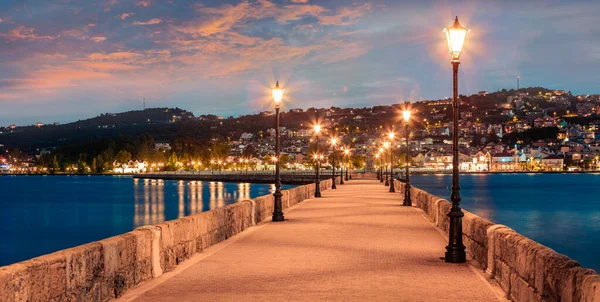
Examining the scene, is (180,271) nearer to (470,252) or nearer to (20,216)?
(470,252)

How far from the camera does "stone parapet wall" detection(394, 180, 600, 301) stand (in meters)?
6.83

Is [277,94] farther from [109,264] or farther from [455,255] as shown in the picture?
[109,264]

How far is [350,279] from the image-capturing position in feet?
35.7

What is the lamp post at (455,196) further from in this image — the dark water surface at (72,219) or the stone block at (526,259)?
the dark water surface at (72,219)

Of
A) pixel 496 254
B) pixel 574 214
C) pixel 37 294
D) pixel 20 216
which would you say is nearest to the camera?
pixel 37 294

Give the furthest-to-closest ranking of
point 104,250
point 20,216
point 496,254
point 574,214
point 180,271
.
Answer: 1. point 20,216
2. point 574,214
3. point 180,271
4. point 496,254
5. point 104,250

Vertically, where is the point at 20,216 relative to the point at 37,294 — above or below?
below

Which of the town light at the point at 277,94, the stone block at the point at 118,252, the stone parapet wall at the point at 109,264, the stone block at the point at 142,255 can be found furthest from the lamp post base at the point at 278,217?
the stone block at the point at 118,252

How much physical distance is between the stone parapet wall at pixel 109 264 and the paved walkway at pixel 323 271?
0.28 m

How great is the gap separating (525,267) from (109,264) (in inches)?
230

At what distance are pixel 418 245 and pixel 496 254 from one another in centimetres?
478

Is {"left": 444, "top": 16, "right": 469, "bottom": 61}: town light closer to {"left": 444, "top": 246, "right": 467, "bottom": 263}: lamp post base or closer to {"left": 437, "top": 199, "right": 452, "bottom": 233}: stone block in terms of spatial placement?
{"left": 444, "top": 246, "right": 467, "bottom": 263}: lamp post base

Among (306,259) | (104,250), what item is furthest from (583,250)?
(104,250)

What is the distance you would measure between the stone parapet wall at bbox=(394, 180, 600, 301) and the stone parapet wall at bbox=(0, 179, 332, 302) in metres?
5.75
